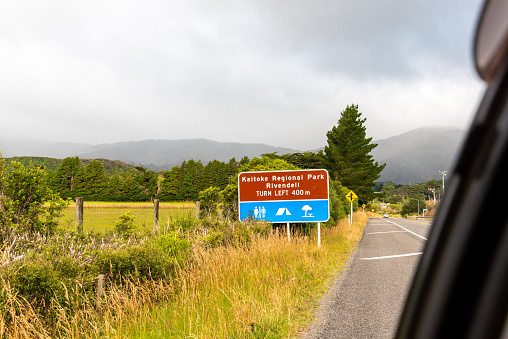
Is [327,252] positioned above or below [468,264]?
below

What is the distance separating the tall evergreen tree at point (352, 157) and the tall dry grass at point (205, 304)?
45.5 metres

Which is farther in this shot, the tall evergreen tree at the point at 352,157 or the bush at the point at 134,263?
the tall evergreen tree at the point at 352,157

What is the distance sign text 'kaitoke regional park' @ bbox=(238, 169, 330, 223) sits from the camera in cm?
1274

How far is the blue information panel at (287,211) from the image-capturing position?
12711mm

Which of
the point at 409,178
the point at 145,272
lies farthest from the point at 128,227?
the point at 409,178

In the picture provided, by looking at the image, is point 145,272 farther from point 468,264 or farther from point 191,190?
point 191,190

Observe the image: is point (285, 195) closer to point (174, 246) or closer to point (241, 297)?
point (174, 246)

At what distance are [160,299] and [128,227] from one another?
427 centimetres

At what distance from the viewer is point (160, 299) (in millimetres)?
6344

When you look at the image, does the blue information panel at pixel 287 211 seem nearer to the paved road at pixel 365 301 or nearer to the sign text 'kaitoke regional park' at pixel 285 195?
the sign text 'kaitoke regional park' at pixel 285 195

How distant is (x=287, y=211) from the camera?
507 inches

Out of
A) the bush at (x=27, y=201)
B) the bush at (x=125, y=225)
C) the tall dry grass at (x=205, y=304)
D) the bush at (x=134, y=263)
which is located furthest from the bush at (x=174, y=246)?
the bush at (x=125, y=225)

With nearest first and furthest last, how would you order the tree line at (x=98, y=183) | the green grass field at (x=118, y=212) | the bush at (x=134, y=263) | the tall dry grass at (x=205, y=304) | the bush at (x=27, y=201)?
the tall dry grass at (x=205, y=304)
the bush at (x=134, y=263)
the bush at (x=27, y=201)
the green grass field at (x=118, y=212)
the tree line at (x=98, y=183)

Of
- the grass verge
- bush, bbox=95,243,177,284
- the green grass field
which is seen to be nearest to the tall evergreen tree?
the green grass field
